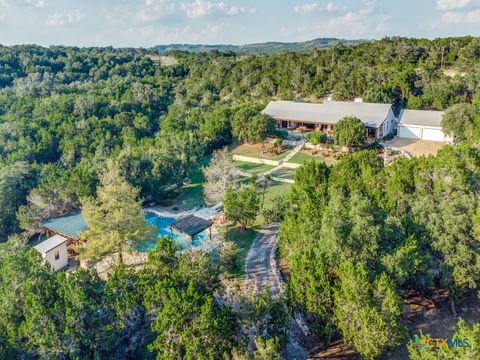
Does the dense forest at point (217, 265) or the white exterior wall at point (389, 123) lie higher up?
the white exterior wall at point (389, 123)

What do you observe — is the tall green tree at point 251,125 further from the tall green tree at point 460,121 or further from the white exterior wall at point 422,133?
the tall green tree at point 460,121

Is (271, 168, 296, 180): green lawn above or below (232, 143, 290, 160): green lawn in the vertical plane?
below

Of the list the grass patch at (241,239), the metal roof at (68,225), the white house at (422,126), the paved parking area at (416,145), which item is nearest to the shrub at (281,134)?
the paved parking area at (416,145)

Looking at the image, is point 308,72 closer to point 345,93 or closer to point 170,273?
point 345,93

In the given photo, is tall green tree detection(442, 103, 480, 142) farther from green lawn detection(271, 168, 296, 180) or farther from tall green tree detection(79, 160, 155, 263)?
tall green tree detection(79, 160, 155, 263)


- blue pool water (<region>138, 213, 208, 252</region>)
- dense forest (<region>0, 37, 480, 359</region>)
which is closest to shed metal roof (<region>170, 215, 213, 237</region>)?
blue pool water (<region>138, 213, 208, 252</region>)

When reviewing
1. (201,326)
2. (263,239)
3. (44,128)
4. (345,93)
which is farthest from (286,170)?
(44,128)
